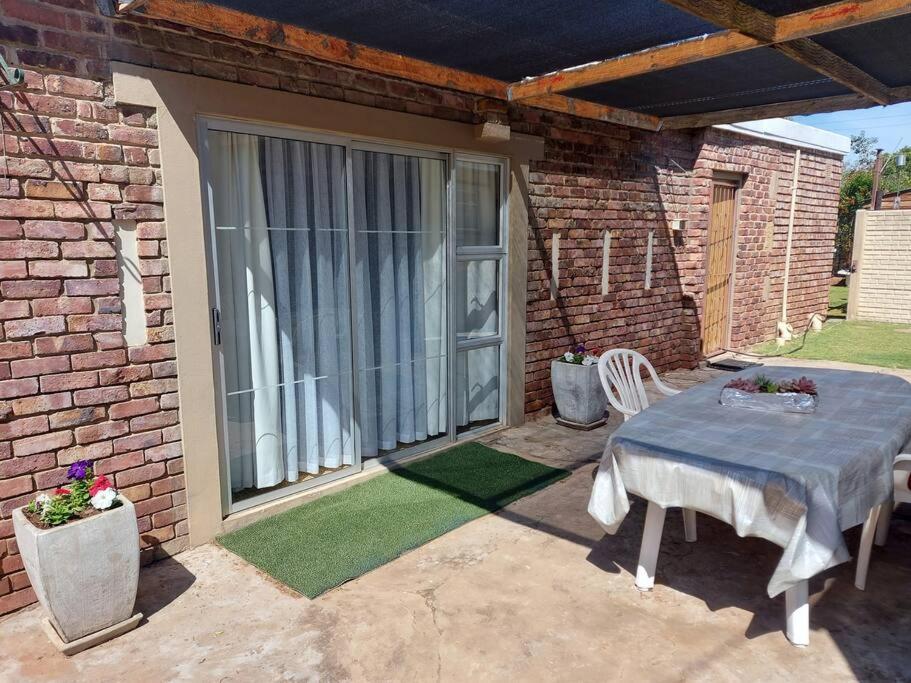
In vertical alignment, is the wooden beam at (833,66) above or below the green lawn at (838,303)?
above

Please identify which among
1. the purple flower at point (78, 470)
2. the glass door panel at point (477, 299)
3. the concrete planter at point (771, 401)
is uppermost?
the glass door panel at point (477, 299)

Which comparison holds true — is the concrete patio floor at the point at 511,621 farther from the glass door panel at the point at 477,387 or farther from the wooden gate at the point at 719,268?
the wooden gate at the point at 719,268

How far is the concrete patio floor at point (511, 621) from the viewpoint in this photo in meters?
2.30

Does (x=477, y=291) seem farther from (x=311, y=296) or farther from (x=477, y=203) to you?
(x=311, y=296)

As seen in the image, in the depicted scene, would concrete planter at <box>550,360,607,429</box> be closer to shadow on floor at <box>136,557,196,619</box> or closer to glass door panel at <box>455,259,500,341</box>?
glass door panel at <box>455,259,500,341</box>

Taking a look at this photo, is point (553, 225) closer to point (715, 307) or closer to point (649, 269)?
point (649, 269)

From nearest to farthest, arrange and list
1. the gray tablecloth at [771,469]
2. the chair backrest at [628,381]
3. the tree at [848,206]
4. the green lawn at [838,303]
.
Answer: the gray tablecloth at [771,469] < the chair backrest at [628,381] < the green lawn at [838,303] < the tree at [848,206]

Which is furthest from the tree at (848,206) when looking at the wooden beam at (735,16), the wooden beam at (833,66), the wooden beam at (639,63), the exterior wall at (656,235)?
the wooden beam at (735,16)

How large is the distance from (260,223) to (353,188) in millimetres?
646

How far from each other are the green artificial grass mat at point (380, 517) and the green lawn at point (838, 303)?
358 inches

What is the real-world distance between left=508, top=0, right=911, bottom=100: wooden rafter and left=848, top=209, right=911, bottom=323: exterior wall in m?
9.00

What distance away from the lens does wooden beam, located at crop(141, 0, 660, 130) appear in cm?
274

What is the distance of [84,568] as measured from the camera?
239cm

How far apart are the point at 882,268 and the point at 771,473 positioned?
1022 centimetres
